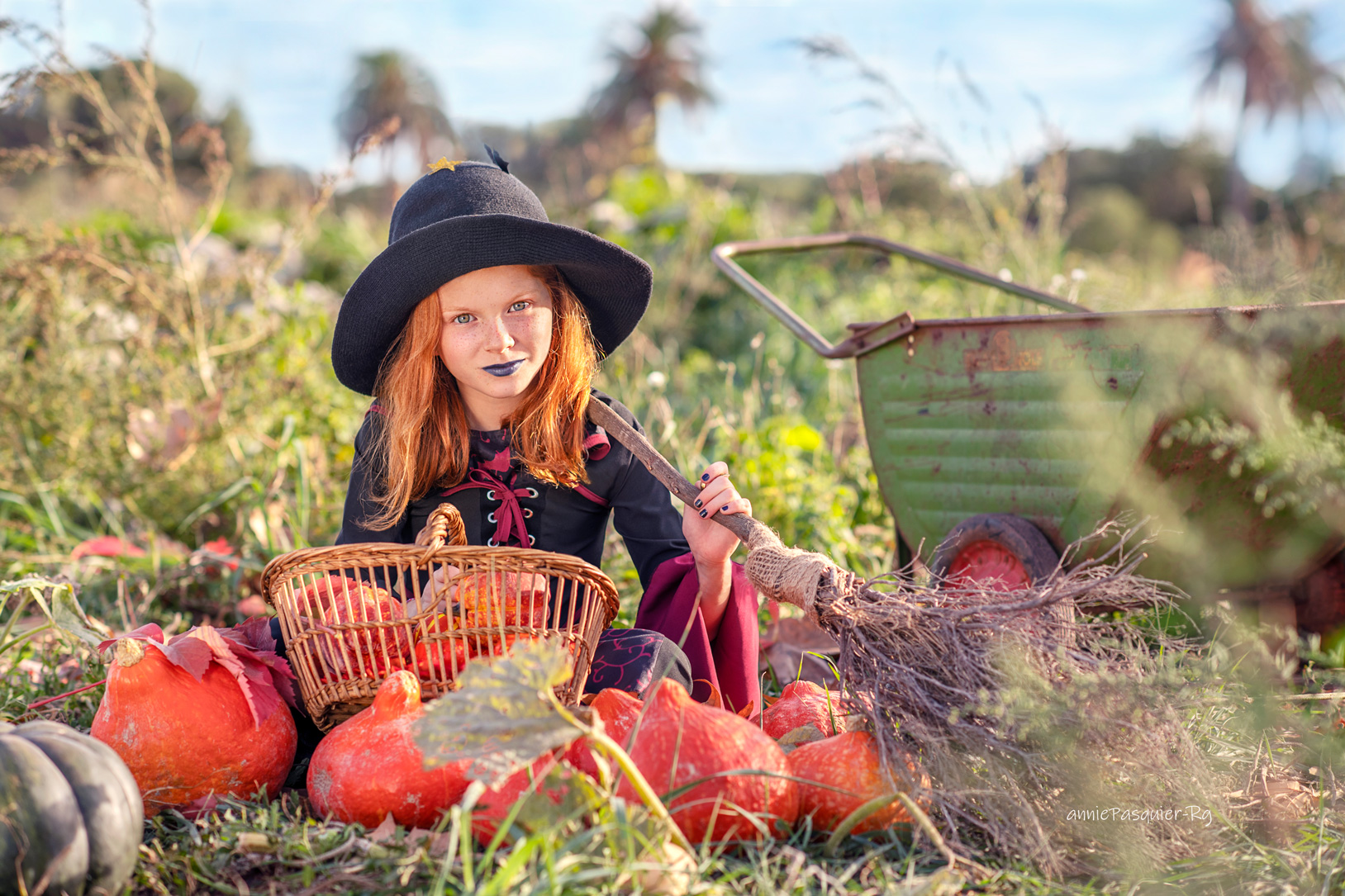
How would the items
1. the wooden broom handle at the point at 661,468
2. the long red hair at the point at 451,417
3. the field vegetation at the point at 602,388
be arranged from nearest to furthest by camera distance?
the field vegetation at the point at 602,388, the wooden broom handle at the point at 661,468, the long red hair at the point at 451,417

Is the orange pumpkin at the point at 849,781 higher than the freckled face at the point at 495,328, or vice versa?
the freckled face at the point at 495,328

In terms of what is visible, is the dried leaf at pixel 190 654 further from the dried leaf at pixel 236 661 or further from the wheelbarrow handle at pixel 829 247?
the wheelbarrow handle at pixel 829 247

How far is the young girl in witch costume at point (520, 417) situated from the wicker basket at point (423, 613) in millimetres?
294

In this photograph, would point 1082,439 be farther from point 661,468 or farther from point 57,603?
point 57,603

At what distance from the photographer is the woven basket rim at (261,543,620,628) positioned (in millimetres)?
1659

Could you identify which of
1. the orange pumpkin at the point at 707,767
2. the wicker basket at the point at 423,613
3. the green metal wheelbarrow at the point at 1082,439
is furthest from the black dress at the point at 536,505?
the orange pumpkin at the point at 707,767

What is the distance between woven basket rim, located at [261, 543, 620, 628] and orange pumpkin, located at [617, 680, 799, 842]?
0.95 feet

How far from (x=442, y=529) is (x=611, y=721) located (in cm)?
45

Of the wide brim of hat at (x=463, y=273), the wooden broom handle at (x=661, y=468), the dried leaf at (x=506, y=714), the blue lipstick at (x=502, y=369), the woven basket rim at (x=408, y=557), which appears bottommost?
the dried leaf at (x=506, y=714)

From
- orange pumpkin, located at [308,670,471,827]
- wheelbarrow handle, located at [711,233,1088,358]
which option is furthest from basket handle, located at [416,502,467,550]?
wheelbarrow handle, located at [711,233,1088,358]

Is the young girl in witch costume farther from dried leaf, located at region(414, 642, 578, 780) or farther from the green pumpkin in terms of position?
the green pumpkin

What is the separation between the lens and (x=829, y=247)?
10.8 feet

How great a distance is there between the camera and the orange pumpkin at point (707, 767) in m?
1.47

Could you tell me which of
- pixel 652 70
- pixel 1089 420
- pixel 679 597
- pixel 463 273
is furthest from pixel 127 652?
pixel 652 70
